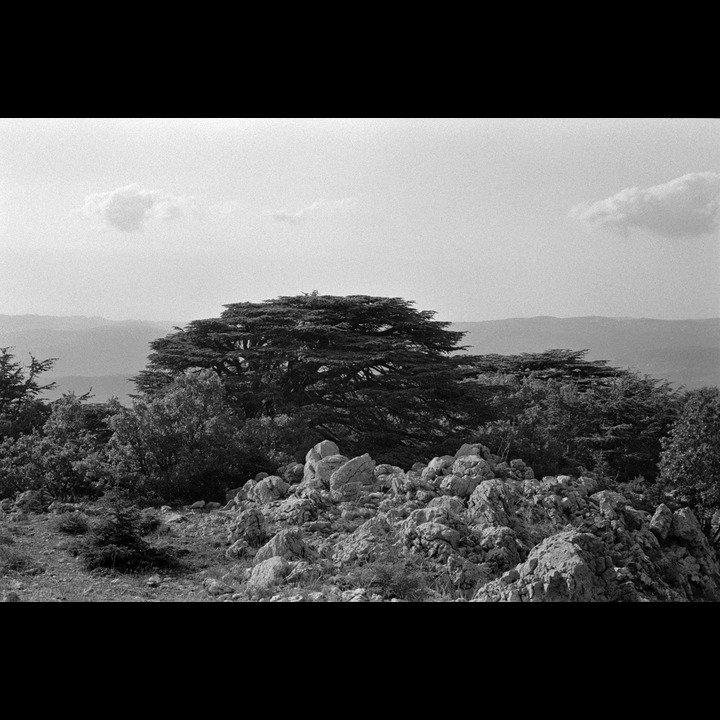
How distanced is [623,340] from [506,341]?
2.50 meters

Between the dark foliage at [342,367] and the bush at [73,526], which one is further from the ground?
the dark foliage at [342,367]

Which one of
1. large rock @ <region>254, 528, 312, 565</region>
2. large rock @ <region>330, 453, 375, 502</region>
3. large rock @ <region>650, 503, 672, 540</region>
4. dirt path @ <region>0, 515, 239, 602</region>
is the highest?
large rock @ <region>330, 453, 375, 502</region>

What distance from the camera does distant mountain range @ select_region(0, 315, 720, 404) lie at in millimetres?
14398

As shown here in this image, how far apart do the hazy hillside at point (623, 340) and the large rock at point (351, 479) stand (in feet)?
22.6

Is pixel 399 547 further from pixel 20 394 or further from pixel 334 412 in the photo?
pixel 20 394

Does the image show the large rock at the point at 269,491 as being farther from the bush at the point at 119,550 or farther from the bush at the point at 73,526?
the bush at the point at 73,526

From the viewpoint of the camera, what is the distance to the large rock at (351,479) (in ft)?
A: 23.7

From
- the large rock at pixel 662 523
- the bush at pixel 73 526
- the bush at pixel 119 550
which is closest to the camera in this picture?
the bush at pixel 119 550

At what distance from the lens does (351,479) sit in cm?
746

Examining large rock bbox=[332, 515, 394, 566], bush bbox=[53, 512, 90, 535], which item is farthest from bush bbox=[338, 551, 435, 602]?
bush bbox=[53, 512, 90, 535]

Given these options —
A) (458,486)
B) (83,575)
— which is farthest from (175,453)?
(458,486)

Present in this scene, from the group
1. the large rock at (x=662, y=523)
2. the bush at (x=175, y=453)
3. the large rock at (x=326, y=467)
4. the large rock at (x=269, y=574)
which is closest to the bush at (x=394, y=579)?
the large rock at (x=269, y=574)

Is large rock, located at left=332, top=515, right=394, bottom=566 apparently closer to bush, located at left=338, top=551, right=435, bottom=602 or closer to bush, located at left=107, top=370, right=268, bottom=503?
bush, located at left=338, top=551, right=435, bottom=602

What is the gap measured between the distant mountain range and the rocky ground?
7.17 meters
